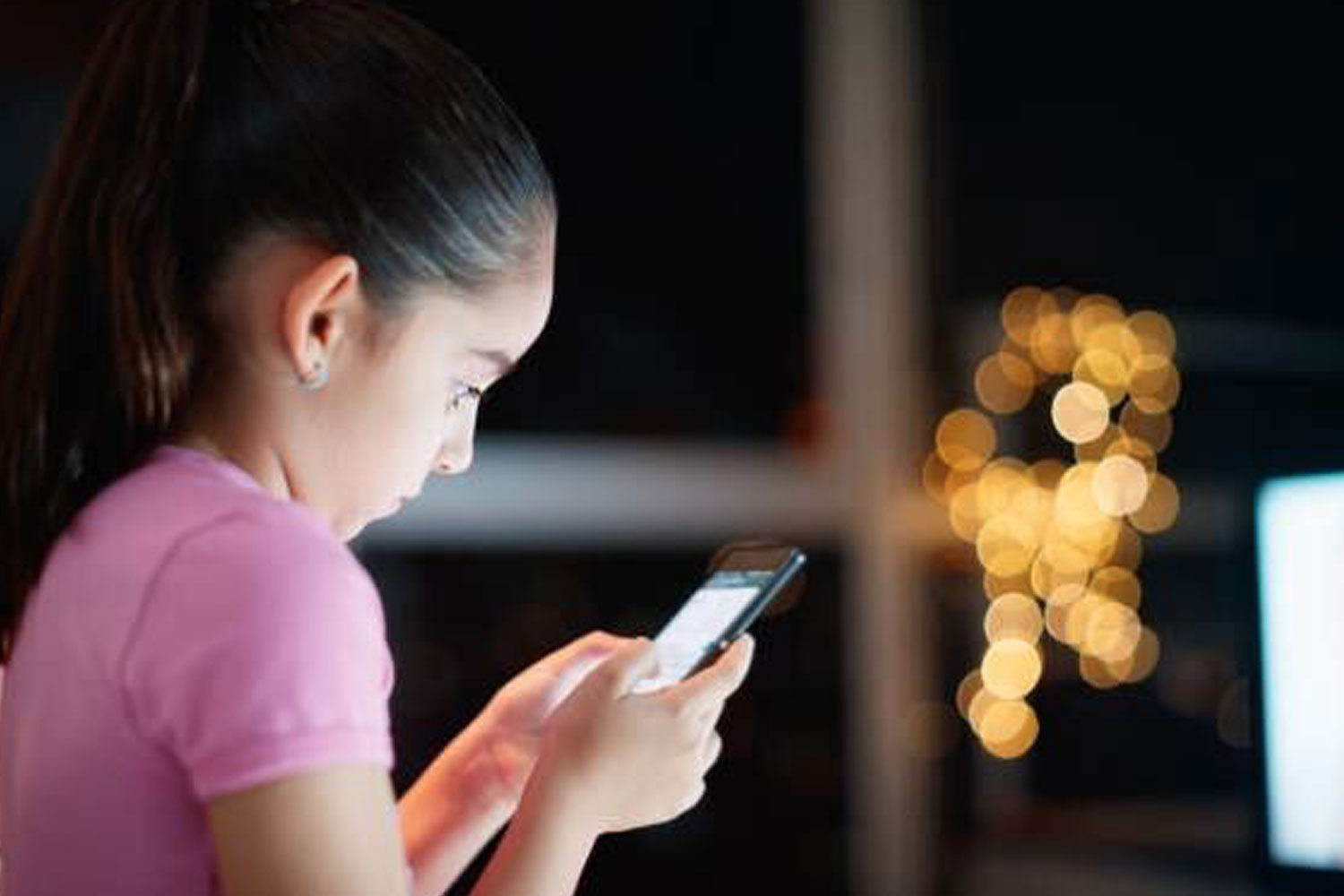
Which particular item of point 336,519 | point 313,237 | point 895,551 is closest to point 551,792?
point 336,519

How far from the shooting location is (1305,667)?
1331mm

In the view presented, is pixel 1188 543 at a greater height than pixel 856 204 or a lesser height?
lesser

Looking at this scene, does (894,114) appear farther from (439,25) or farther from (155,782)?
(155,782)

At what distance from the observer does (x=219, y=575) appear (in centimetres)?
68

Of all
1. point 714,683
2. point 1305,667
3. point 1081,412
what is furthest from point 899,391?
point 714,683

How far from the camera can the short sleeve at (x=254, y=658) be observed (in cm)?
66

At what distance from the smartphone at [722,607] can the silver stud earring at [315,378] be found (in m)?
0.19

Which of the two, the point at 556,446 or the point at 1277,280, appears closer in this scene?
the point at 1277,280

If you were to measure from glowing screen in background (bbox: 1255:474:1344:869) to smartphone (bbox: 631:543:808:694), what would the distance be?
1.68 ft

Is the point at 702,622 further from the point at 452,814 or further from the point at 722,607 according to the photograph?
the point at 452,814

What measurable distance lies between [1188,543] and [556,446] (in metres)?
0.81

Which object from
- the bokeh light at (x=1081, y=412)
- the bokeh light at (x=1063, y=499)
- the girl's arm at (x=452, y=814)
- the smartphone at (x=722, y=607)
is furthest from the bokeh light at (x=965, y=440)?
the girl's arm at (x=452, y=814)

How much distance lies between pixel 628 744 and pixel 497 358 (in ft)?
0.55

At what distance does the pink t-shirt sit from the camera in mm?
668
